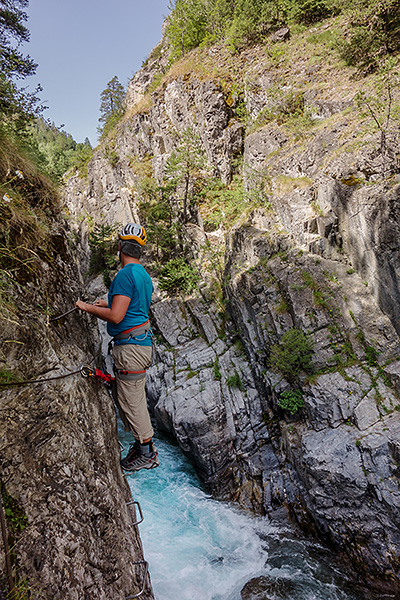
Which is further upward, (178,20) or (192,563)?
(178,20)

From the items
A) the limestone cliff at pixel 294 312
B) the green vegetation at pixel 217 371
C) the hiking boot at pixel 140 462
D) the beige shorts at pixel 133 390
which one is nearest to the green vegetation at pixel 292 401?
the limestone cliff at pixel 294 312

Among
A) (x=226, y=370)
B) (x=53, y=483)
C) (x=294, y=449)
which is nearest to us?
(x=53, y=483)

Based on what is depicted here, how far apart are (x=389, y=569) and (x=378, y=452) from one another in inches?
103

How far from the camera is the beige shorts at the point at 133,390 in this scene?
368cm

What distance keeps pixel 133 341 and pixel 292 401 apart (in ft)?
27.0

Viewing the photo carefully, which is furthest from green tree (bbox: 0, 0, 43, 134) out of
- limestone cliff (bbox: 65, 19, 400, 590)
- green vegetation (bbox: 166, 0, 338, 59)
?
green vegetation (bbox: 166, 0, 338, 59)

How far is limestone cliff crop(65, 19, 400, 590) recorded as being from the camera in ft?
27.1

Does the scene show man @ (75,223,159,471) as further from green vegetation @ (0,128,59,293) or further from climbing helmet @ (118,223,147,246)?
green vegetation @ (0,128,59,293)

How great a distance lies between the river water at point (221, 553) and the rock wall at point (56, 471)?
5104 millimetres

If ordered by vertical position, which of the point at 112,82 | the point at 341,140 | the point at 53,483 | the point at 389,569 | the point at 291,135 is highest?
the point at 112,82

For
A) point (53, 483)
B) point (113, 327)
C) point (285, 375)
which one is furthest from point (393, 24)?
point (53, 483)

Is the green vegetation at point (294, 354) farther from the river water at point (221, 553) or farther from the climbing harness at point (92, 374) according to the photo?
the climbing harness at point (92, 374)

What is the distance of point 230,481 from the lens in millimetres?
10820

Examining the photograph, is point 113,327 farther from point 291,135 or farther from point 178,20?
point 178,20
